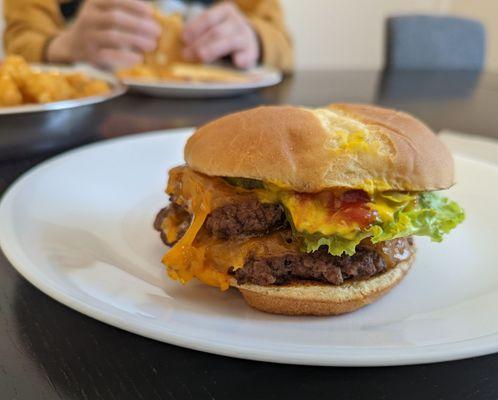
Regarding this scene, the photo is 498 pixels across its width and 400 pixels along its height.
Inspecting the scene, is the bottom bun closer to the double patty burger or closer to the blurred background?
the double patty burger

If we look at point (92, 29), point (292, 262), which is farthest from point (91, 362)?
point (92, 29)

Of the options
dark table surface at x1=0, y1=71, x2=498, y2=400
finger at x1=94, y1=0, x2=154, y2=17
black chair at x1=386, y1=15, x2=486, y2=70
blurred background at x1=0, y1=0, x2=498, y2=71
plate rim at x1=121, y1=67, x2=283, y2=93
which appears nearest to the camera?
dark table surface at x1=0, y1=71, x2=498, y2=400

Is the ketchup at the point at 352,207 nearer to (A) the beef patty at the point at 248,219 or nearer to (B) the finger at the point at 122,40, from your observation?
Result: (A) the beef patty at the point at 248,219

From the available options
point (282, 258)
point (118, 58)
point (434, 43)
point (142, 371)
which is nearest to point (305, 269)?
point (282, 258)

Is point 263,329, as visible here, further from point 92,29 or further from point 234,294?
point 92,29

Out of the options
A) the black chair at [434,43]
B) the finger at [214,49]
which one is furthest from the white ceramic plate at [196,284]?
the black chair at [434,43]

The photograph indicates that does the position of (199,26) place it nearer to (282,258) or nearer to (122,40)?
(122,40)

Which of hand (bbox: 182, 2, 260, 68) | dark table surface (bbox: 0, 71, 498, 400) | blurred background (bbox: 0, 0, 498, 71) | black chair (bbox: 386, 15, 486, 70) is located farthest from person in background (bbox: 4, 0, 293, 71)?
blurred background (bbox: 0, 0, 498, 71)
